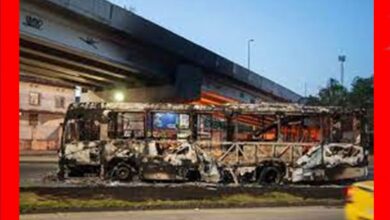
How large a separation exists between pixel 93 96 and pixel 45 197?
3452 cm

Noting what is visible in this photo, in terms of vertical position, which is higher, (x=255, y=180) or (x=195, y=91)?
(x=195, y=91)

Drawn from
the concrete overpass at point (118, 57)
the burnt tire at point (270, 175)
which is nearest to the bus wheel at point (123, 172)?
the burnt tire at point (270, 175)

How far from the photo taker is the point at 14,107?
9.43 ft

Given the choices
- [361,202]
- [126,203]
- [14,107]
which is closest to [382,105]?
[14,107]

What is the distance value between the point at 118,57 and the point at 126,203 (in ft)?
69.0

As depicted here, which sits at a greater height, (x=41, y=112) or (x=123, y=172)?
(x=41, y=112)

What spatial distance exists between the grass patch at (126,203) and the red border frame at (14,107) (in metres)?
12.0

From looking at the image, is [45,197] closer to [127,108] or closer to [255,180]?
[127,108]

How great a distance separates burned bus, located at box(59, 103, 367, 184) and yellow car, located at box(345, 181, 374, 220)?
13963mm

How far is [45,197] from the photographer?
16.5 meters

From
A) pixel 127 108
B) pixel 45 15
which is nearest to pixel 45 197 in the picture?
pixel 127 108

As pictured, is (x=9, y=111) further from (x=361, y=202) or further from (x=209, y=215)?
(x=209, y=215)

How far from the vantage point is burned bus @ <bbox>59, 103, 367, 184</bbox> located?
23.1 meters

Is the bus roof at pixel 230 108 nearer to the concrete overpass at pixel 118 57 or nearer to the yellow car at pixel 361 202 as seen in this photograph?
the concrete overpass at pixel 118 57
